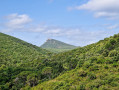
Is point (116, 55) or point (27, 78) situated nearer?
point (116, 55)

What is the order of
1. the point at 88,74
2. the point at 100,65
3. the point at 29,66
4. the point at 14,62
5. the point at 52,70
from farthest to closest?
1. the point at 14,62
2. the point at 29,66
3. the point at 52,70
4. the point at 100,65
5. the point at 88,74

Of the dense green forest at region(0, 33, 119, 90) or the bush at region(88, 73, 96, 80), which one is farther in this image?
the bush at region(88, 73, 96, 80)

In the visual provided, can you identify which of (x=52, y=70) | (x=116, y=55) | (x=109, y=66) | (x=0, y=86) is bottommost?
(x=0, y=86)

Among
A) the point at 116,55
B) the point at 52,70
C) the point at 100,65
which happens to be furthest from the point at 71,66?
the point at 116,55

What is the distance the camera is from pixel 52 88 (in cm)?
3934

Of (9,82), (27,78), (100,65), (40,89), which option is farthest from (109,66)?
(9,82)

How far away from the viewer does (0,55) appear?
75.6 metres

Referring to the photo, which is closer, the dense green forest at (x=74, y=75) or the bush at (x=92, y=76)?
the dense green forest at (x=74, y=75)

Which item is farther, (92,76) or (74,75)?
(74,75)

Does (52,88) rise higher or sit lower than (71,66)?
lower

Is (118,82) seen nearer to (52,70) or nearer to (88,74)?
(88,74)

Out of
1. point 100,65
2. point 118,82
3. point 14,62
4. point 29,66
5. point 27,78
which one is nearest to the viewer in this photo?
point 118,82

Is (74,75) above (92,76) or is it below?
below

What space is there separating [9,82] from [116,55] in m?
39.1
